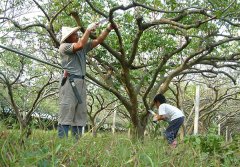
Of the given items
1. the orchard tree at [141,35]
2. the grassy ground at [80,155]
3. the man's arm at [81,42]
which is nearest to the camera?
the grassy ground at [80,155]

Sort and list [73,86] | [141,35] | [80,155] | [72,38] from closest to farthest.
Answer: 1. [80,155]
2. [73,86]
3. [72,38]
4. [141,35]

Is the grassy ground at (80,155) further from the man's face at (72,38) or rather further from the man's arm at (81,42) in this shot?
the man's face at (72,38)

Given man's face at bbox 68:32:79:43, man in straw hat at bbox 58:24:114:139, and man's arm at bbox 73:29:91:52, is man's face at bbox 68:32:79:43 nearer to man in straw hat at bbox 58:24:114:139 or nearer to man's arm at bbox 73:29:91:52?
man in straw hat at bbox 58:24:114:139

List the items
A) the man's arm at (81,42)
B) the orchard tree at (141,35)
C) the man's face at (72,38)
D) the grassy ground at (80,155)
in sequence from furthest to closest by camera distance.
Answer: the orchard tree at (141,35) → the man's face at (72,38) → the man's arm at (81,42) → the grassy ground at (80,155)

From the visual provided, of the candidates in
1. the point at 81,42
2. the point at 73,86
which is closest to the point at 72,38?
the point at 81,42

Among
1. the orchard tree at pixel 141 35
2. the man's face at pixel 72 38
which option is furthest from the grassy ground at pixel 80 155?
the orchard tree at pixel 141 35

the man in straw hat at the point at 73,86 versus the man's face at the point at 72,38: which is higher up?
the man's face at the point at 72,38

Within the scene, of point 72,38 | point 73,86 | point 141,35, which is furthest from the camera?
point 141,35

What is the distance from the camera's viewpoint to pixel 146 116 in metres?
9.06

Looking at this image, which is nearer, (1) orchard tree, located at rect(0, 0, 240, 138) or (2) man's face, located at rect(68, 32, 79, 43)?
(2) man's face, located at rect(68, 32, 79, 43)

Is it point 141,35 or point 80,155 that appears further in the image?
point 141,35

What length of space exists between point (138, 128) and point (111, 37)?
2.36 metres

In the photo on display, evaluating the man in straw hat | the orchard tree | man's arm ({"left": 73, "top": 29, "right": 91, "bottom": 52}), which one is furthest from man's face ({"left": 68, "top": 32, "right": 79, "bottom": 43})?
the orchard tree

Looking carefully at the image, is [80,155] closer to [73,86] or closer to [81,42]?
[73,86]
